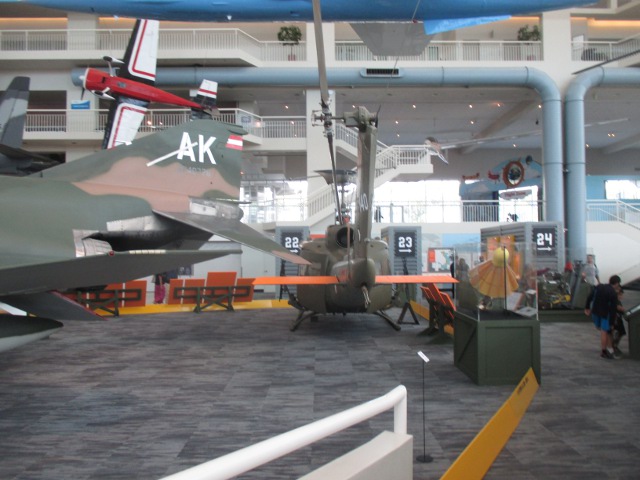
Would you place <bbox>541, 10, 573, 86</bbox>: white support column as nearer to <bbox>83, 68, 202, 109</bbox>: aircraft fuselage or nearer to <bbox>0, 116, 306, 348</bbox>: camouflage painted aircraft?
<bbox>83, 68, 202, 109</bbox>: aircraft fuselage

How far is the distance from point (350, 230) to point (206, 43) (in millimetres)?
15431

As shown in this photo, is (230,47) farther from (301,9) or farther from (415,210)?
(301,9)

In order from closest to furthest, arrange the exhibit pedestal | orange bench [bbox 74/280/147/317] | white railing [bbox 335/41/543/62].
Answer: the exhibit pedestal, orange bench [bbox 74/280/147/317], white railing [bbox 335/41/543/62]

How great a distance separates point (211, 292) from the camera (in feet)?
45.6

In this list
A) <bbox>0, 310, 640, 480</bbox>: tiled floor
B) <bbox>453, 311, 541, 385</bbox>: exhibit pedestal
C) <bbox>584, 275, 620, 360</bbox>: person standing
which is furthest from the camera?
<bbox>584, 275, 620, 360</bbox>: person standing

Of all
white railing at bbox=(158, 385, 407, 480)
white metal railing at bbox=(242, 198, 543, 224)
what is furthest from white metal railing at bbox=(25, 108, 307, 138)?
white railing at bbox=(158, 385, 407, 480)

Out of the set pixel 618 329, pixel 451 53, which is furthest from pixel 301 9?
pixel 451 53

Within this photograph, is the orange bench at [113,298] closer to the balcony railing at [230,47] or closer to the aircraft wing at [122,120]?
the aircraft wing at [122,120]

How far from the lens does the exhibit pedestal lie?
6152 mm

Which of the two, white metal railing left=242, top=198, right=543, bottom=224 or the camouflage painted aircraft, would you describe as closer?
the camouflage painted aircraft

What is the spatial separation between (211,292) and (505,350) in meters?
9.47

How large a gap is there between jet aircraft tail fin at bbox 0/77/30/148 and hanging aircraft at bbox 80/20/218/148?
234 cm

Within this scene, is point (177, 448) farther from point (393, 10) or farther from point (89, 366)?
point (393, 10)

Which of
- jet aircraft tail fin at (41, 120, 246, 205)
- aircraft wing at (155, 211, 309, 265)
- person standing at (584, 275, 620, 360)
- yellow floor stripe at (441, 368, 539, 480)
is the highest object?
jet aircraft tail fin at (41, 120, 246, 205)
